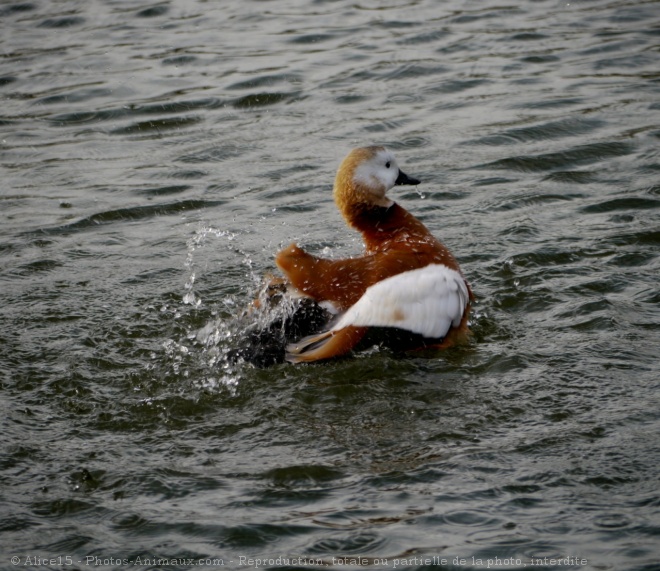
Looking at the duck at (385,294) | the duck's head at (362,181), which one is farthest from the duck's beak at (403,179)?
the duck at (385,294)

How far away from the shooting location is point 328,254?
639cm

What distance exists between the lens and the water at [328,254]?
368 cm

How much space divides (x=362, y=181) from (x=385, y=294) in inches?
31.1

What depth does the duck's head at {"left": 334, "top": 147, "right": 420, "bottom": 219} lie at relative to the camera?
5316mm

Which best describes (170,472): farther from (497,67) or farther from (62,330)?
(497,67)

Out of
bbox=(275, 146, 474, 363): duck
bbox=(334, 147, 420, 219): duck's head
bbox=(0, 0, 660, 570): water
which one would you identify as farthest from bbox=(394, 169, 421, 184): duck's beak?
bbox=(0, 0, 660, 570): water

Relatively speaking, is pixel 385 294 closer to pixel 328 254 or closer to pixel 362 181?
pixel 362 181

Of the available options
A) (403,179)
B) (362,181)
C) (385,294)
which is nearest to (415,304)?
(385,294)

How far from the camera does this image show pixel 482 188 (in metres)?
7.24

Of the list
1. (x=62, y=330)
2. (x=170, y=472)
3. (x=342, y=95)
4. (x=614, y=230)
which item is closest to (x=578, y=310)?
(x=614, y=230)

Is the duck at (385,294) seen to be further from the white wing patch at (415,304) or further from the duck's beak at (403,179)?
the duck's beak at (403,179)

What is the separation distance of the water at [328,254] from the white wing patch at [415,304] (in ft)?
0.71

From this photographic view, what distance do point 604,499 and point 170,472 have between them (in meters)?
1.69

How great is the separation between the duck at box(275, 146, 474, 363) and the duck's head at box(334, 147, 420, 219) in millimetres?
265
